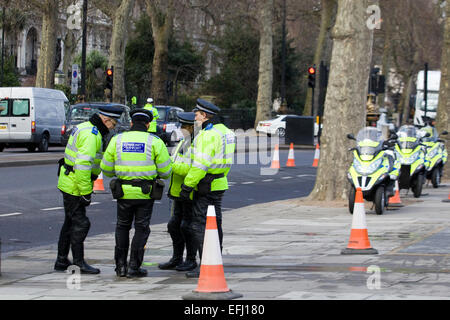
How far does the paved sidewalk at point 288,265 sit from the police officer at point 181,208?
20cm

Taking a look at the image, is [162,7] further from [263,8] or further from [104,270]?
[104,270]

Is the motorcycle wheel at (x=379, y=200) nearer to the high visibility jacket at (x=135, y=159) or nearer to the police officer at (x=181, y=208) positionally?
the police officer at (x=181, y=208)

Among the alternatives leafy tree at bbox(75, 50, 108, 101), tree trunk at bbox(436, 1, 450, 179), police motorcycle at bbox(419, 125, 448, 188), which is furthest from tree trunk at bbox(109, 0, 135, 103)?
police motorcycle at bbox(419, 125, 448, 188)

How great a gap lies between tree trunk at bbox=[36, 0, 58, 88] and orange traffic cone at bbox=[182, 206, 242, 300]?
34986 mm

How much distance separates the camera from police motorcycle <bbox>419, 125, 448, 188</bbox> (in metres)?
21.1

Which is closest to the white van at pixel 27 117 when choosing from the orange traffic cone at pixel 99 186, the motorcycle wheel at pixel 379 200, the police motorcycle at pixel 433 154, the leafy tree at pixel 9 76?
the orange traffic cone at pixel 99 186

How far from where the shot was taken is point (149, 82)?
60.1 m

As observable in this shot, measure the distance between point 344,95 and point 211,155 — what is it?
8.96 metres

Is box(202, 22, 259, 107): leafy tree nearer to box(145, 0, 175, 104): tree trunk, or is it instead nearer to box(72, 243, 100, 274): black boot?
box(145, 0, 175, 104): tree trunk

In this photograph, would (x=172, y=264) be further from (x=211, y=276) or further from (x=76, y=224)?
(x=211, y=276)

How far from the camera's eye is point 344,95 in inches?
707

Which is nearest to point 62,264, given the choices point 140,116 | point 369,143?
point 140,116

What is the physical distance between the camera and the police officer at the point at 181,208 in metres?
9.72

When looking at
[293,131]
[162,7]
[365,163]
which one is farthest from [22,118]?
[162,7]
